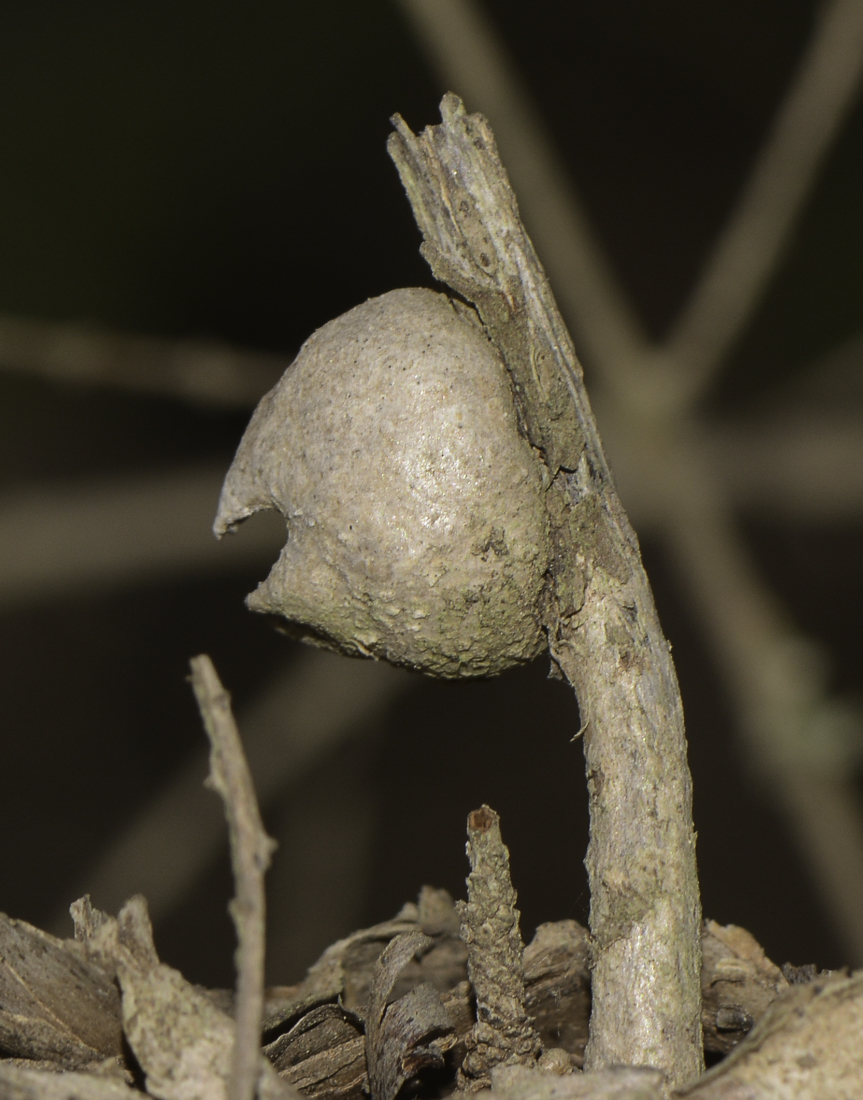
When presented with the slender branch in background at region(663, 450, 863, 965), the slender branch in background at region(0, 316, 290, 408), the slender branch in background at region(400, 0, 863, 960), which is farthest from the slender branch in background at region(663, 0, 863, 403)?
the slender branch in background at region(0, 316, 290, 408)

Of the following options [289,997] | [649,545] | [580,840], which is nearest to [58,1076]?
[289,997]

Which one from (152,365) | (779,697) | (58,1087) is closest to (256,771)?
(152,365)

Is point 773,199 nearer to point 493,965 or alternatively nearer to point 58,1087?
point 493,965

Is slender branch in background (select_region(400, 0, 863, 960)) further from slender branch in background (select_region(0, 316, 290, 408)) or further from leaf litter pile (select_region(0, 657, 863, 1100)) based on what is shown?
leaf litter pile (select_region(0, 657, 863, 1100))

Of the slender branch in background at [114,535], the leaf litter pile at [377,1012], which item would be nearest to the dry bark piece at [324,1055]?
the leaf litter pile at [377,1012]

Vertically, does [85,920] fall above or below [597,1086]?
above

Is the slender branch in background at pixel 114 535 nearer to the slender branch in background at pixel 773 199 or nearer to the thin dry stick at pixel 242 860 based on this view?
the slender branch in background at pixel 773 199
